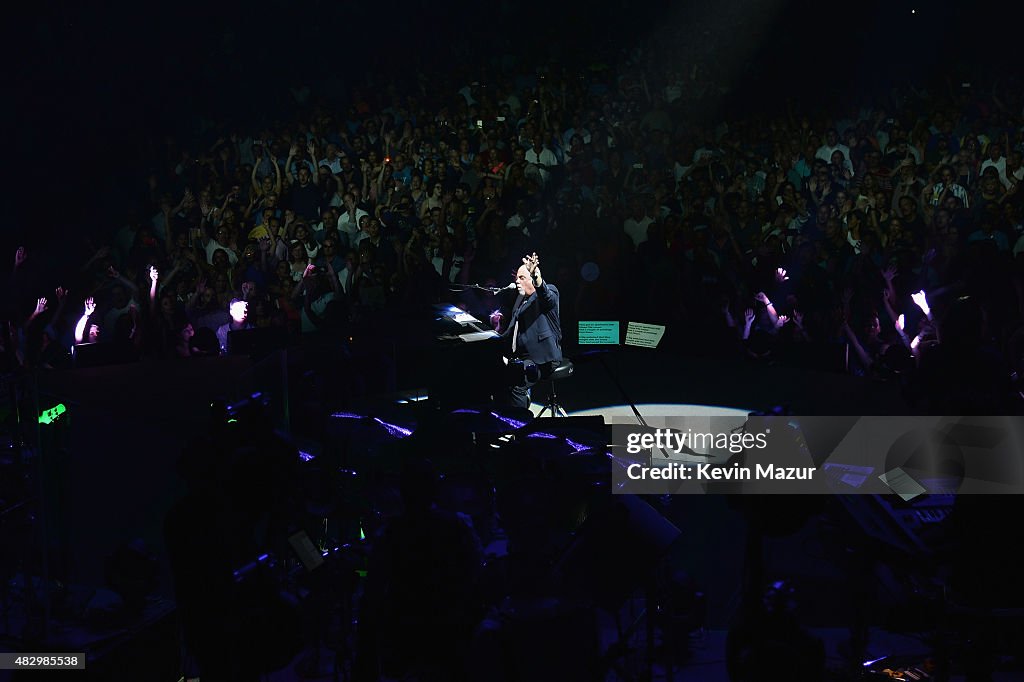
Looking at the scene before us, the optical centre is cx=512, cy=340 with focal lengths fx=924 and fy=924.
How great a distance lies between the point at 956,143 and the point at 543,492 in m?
10.0

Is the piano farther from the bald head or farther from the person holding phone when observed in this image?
the person holding phone

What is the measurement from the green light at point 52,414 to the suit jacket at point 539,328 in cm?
475

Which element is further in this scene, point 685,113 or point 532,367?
point 685,113

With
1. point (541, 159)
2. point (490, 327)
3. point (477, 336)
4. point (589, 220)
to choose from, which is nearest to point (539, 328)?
point (477, 336)

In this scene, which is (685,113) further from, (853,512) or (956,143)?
(853,512)

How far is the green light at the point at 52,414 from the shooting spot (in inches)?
207

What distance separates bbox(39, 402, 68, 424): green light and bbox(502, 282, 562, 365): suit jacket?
475 centimetres

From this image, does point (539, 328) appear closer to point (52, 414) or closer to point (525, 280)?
point (525, 280)

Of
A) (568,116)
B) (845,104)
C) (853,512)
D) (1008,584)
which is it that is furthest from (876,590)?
(845,104)

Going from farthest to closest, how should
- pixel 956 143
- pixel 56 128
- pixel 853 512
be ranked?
pixel 56 128 < pixel 956 143 < pixel 853 512

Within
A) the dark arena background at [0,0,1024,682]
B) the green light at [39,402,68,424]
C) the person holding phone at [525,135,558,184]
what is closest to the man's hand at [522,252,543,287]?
the dark arena background at [0,0,1024,682]

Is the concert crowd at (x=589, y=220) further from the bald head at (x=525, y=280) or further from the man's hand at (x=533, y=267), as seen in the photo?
the man's hand at (x=533, y=267)

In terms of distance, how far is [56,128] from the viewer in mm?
13320

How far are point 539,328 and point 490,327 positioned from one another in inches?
46.4
